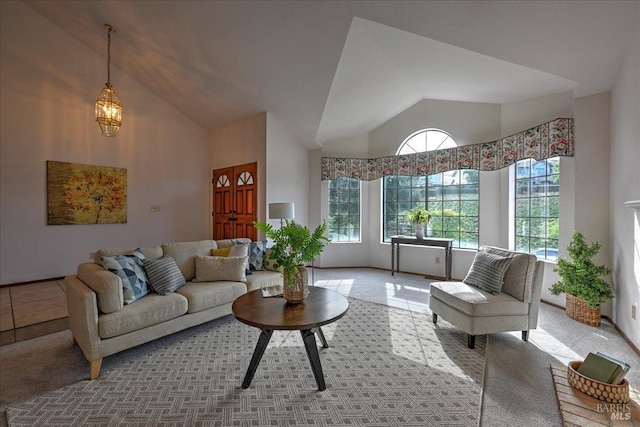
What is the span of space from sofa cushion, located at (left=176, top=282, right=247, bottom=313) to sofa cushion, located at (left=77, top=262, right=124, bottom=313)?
575 mm

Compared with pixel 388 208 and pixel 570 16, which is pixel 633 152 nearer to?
pixel 570 16

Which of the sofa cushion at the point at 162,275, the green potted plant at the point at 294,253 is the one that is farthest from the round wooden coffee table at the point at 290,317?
the sofa cushion at the point at 162,275

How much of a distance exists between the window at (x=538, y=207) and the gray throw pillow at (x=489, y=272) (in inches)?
65.6

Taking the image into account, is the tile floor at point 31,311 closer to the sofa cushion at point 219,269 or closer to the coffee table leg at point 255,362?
the sofa cushion at point 219,269

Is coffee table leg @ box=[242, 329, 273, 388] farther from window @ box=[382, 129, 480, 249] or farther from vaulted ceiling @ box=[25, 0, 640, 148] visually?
window @ box=[382, 129, 480, 249]

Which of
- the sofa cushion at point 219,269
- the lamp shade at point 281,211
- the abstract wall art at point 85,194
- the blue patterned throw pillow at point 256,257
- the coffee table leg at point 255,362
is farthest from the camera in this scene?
the abstract wall art at point 85,194

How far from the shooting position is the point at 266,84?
180 inches

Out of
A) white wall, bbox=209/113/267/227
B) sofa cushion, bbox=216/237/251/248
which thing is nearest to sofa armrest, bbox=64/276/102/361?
sofa cushion, bbox=216/237/251/248

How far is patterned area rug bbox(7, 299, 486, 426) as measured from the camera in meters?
1.77

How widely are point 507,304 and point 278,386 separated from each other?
2.13m

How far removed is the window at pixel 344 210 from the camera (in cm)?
614

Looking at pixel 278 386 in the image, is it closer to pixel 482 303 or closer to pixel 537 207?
pixel 482 303

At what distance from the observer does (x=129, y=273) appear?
2.60m

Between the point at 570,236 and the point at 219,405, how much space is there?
4.22 m
